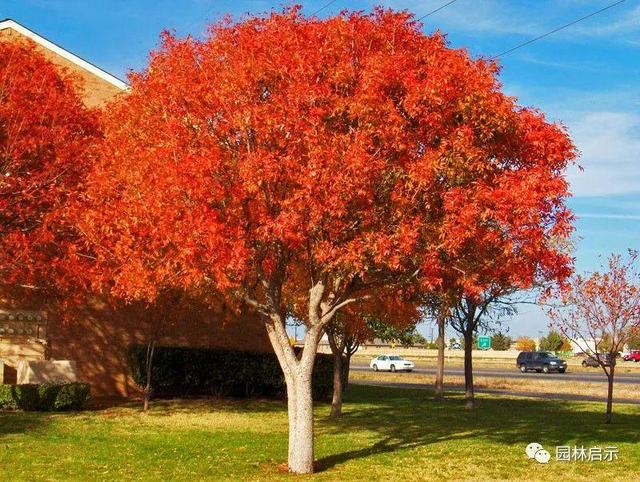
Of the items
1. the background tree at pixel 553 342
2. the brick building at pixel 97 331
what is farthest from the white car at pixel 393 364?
the background tree at pixel 553 342

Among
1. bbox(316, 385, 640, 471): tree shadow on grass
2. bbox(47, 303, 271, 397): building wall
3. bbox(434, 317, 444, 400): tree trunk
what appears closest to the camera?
bbox(316, 385, 640, 471): tree shadow on grass

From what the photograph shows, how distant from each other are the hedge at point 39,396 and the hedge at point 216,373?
417 cm

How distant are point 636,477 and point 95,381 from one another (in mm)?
19792

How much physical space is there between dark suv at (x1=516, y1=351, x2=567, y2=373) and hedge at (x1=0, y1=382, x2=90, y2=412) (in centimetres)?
5035

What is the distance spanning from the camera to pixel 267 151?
14547 millimetres

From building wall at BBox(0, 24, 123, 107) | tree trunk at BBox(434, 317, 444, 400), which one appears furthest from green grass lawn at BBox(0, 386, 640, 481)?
building wall at BBox(0, 24, 123, 107)

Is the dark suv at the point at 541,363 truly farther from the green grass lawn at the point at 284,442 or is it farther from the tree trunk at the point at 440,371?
the green grass lawn at the point at 284,442

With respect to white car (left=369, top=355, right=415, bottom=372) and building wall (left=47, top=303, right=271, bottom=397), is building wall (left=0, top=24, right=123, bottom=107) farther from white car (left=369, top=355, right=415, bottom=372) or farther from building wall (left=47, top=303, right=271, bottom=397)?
white car (left=369, top=355, right=415, bottom=372)

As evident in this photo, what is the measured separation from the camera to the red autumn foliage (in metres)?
20.5

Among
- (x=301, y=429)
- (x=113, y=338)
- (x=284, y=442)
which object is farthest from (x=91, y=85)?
(x=301, y=429)

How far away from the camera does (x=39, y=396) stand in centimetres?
2389

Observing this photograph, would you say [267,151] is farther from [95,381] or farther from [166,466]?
[95,381]

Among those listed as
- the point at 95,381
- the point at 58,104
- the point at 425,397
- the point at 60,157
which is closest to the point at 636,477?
the point at 60,157

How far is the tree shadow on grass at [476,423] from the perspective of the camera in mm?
20000
